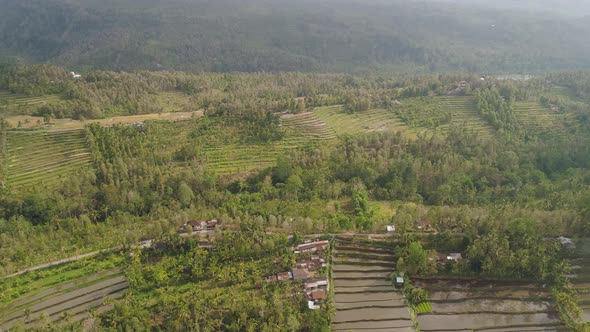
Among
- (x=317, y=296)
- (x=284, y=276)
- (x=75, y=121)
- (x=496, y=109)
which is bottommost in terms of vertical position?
(x=317, y=296)

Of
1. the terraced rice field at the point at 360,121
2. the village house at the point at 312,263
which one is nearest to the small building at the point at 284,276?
the village house at the point at 312,263

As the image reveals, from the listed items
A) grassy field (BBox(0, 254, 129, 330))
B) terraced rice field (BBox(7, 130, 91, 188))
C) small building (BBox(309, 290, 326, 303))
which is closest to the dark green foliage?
small building (BBox(309, 290, 326, 303))

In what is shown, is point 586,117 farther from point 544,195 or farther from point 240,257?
point 240,257

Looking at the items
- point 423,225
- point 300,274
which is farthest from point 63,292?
point 423,225

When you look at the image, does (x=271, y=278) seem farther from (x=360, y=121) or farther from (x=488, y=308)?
(x=360, y=121)

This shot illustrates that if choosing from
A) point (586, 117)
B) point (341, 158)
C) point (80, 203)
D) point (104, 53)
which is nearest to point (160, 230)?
point (80, 203)

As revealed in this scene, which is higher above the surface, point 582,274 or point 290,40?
point 290,40

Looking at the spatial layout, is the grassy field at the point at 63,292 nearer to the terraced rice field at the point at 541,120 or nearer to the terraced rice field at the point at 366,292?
Answer: the terraced rice field at the point at 366,292
